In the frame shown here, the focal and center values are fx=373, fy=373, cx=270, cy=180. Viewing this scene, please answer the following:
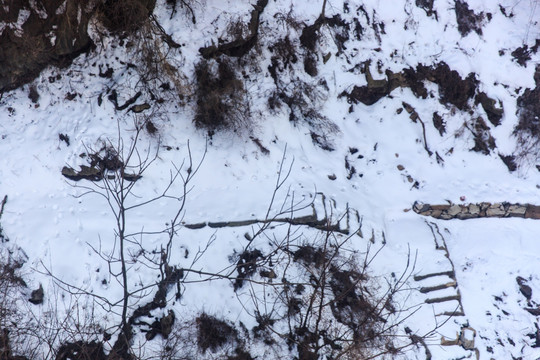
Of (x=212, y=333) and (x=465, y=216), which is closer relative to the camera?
(x=212, y=333)

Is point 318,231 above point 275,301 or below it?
above

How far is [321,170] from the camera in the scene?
7.60 meters

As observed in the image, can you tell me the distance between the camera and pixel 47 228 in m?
6.86

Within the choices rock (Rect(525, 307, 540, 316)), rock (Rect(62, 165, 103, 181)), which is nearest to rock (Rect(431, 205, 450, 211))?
rock (Rect(525, 307, 540, 316))

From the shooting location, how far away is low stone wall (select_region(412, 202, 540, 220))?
305 inches

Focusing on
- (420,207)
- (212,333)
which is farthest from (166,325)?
(420,207)

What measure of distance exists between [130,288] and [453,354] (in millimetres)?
6092

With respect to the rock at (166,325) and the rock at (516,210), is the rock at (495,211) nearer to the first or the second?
the rock at (516,210)

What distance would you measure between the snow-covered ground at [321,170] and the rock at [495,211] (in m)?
0.13

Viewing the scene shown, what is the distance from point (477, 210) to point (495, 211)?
1.32 feet

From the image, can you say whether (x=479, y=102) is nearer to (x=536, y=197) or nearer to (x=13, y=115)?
(x=536, y=197)

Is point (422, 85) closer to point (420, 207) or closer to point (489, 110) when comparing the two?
point (489, 110)

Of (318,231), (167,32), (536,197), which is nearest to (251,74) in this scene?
(167,32)

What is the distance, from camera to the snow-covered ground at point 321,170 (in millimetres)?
6887
